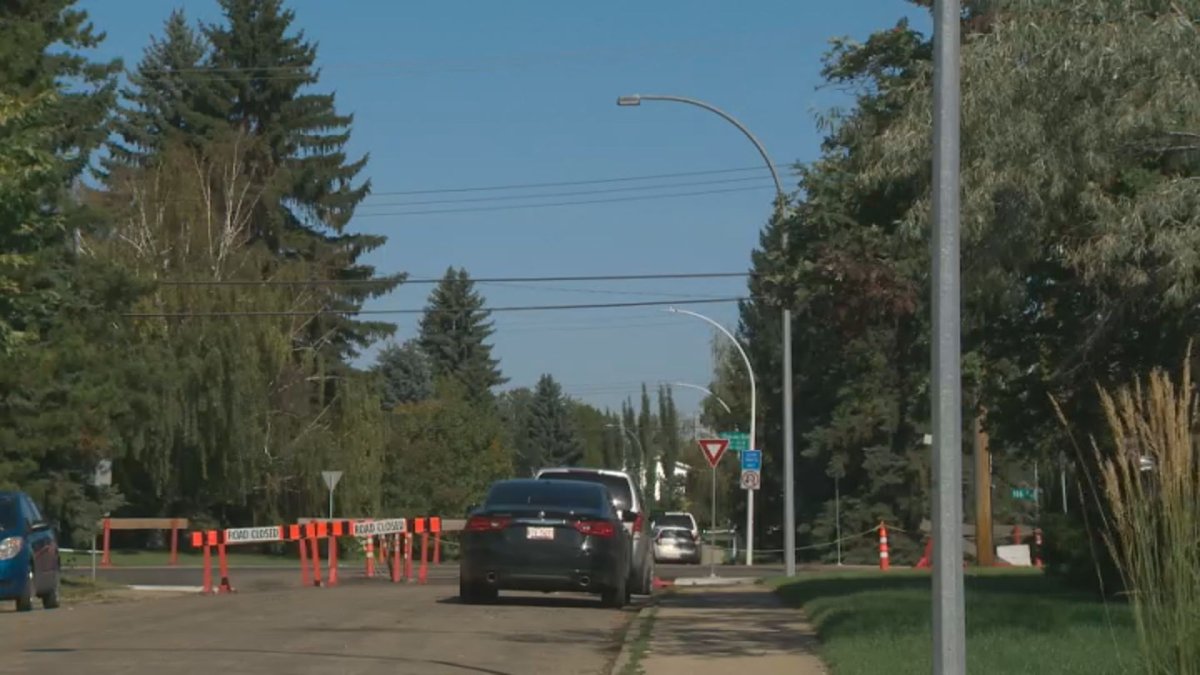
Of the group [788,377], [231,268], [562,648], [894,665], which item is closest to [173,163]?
[231,268]

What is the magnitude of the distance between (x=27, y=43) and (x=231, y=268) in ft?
75.5

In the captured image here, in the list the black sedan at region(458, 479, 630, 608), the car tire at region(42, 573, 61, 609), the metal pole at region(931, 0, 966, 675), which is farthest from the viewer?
the car tire at region(42, 573, 61, 609)

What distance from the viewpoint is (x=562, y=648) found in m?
16.1

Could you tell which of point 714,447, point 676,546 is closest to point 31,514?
point 714,447

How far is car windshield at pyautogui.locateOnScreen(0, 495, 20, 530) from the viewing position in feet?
73.7

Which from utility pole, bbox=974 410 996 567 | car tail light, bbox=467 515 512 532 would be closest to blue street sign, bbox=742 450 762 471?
utility pole, bbox=974 410 996 567

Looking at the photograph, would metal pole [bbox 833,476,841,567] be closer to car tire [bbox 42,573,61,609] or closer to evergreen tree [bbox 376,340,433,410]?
car tire [bbox 42,573,61,609]

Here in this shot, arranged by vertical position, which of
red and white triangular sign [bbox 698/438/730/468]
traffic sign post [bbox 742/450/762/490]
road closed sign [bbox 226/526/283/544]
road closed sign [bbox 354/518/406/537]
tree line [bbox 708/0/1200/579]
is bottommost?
road closed sign [bbox 226/526/283/544]

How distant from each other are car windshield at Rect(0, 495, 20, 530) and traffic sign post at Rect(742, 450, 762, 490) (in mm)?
16324

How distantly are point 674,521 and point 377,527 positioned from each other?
26300mm

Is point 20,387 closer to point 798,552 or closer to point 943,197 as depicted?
point 943,197

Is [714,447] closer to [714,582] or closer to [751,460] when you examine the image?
[751,460]

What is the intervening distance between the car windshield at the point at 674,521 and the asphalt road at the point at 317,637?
3380cm

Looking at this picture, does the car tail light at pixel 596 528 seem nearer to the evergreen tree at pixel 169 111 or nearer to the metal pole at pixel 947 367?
the metal pole at pixel 947 367
